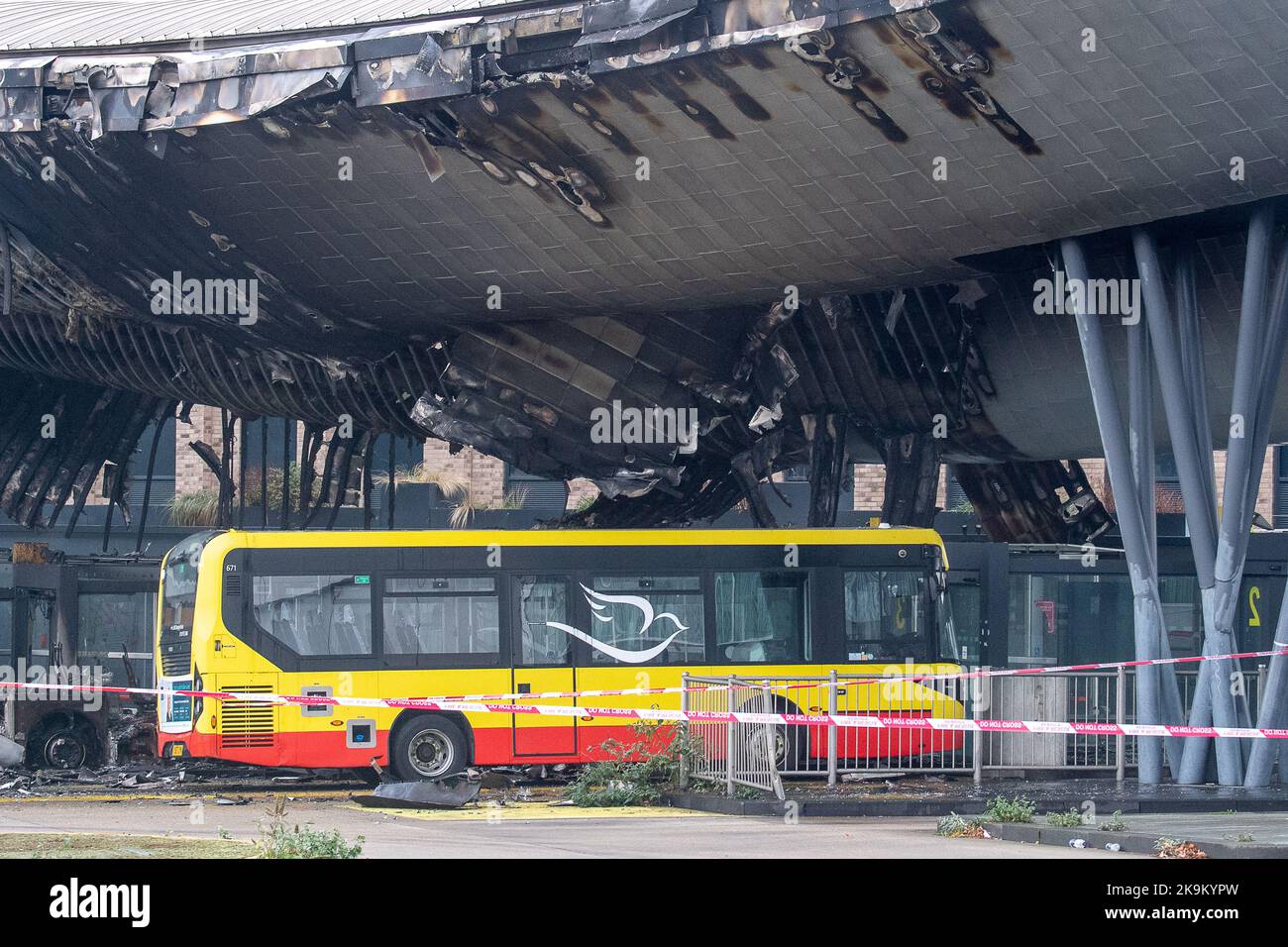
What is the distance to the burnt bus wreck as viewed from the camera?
56.7ft

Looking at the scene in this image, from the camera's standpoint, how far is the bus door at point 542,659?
19.1 meters

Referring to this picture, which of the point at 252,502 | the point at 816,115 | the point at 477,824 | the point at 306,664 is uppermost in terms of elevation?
the point at 816,115

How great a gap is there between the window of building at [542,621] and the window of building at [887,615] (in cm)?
341

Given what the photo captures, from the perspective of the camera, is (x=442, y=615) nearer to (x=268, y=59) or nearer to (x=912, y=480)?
(x=268, y=59)

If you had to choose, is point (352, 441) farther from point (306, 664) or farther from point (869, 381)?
point (306, 664)

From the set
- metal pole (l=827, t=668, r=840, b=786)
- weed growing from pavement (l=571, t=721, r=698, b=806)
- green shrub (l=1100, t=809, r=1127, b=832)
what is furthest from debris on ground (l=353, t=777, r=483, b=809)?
green shrub (l=1100, t=809, r=1127, b=832)

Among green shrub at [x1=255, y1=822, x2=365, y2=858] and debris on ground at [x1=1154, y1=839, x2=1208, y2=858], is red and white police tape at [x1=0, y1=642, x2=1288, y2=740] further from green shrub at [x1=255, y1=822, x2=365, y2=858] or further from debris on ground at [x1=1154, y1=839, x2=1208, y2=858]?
green shrub at [x1=255, y1=822, x2=365, y2=858]

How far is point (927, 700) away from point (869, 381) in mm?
8170

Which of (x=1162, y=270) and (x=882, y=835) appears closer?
(x=882, y=835)

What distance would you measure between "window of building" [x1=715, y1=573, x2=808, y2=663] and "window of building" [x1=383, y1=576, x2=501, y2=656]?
9.03 ft

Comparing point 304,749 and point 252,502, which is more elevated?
point 252,502
